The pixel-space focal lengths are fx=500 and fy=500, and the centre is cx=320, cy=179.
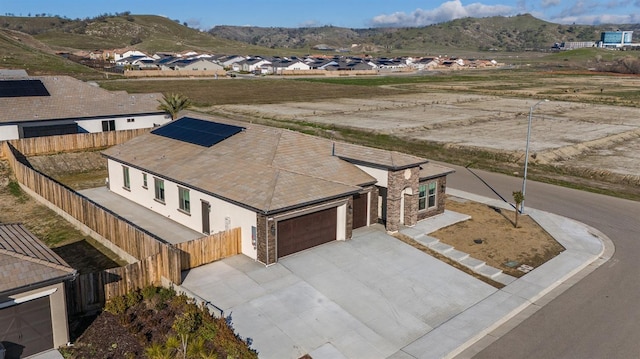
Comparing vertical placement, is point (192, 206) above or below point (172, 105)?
below

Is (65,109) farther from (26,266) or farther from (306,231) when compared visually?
(26,266)

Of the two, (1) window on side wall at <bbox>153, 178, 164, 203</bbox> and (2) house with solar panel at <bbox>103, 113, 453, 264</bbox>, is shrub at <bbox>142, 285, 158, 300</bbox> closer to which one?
(2) house with solar panel at <bbox>103, 113, 453, 264</bbox>

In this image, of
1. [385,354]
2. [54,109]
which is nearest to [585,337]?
[385,354]

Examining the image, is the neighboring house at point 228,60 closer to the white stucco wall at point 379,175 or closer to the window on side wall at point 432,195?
the window on side wall at point 432,195

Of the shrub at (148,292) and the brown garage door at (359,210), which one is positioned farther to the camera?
the brown garage door at (359,210)

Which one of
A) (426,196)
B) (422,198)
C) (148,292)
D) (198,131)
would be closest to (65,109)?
(198,131)

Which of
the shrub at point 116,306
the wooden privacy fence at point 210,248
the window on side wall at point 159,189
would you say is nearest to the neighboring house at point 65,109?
the window on side wall at point 159,189
